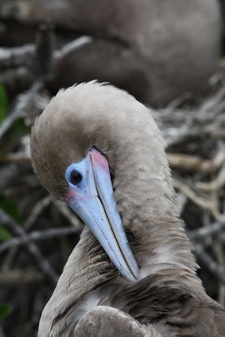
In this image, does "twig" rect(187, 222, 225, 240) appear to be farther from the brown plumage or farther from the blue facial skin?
the blue facial skin

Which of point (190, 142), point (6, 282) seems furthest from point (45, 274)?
point (190, 142)

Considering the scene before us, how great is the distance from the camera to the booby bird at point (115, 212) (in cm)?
184

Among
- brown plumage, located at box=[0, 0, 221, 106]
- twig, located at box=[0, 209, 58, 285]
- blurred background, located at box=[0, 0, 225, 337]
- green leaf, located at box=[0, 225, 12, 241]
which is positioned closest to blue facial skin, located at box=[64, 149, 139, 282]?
twig, located at box=[0, 209, 58, 285]

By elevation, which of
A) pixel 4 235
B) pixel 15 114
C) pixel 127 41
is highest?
pixel 127 41

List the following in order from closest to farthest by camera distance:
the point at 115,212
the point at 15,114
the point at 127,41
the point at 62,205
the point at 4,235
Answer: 1. the point at 115,212
2. the point at 15,114
3. the point at 4,235
4. the point at 62,205
5. the point at 127,41

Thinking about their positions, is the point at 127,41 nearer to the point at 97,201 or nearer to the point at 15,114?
the point at 15,114

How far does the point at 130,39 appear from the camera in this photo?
3.85 m

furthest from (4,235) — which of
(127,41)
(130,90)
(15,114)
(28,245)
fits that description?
(127,41)

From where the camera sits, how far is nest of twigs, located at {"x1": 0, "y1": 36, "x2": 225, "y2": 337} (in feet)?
10.8

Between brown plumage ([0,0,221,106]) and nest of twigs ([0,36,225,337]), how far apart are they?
175mm

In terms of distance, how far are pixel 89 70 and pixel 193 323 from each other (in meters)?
2.38

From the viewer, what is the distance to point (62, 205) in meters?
3.38

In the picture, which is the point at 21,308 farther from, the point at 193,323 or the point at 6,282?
the point at 193,323

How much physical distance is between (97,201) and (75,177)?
0.35 ft
